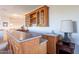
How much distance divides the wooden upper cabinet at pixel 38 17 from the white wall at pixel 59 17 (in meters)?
0.06

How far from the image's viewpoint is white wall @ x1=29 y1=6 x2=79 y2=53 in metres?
1.81

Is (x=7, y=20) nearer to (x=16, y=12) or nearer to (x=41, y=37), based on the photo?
(x=16, y=12)

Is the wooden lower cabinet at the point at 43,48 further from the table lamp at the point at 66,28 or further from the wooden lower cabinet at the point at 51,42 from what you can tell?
the table lamp at the point at 66,28

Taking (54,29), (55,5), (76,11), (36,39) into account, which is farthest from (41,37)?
(76,11)

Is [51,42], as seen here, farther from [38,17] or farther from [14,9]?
[14,9]

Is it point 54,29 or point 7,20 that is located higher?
point 7,20

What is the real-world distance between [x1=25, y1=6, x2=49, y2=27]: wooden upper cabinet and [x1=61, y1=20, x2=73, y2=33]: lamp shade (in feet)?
0.87

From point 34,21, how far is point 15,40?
0.42 meters

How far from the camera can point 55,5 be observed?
1871 millimetres

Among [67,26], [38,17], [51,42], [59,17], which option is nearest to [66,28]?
[67,26]

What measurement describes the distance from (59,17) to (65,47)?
1.59 feet

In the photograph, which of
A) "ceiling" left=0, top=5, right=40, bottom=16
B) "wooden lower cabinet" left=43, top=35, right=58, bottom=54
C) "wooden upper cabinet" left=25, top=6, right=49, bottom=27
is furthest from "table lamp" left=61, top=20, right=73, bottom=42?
"ceiling" left=0, top=5, right=40, bottom=16

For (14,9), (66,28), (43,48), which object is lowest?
(43,48)

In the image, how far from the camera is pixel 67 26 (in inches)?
72.4
